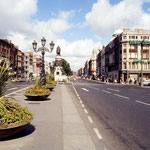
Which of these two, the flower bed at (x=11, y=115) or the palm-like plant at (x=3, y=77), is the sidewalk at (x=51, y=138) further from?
the palm-like plant at (x=3, y=77)

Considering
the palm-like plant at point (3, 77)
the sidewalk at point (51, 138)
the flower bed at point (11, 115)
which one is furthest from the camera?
the palm-like plant at point (3, 77)

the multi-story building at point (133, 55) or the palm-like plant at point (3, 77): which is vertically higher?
the multi-story building at point (133, 55)

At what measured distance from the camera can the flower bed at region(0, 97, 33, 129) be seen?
494cm

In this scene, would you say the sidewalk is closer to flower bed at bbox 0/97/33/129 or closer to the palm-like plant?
flower bed at bbox 0/97/33/129

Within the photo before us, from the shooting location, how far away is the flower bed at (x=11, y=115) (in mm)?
4938

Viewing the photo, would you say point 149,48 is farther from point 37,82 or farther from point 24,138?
point 24,138

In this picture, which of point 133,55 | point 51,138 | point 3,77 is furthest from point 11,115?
point 133,55

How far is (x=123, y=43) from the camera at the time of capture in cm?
6588

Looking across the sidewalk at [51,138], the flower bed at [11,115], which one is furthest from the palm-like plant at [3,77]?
the sidewalk at [51,138]

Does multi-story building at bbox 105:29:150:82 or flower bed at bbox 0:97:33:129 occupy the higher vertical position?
multi-story building at bbox 105:29:150:82

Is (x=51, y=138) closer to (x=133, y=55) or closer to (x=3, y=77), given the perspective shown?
(x=3, y=77)

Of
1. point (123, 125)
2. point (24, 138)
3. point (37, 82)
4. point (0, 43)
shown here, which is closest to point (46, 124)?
point (24, 138)

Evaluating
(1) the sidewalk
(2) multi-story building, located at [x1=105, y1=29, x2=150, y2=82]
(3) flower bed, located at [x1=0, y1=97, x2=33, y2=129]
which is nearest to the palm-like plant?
(3) flower bed, located at [x1=0, y1=97, x2=33, y2=129]

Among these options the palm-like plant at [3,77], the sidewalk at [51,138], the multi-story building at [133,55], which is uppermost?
the multi-story building at [133,55]
